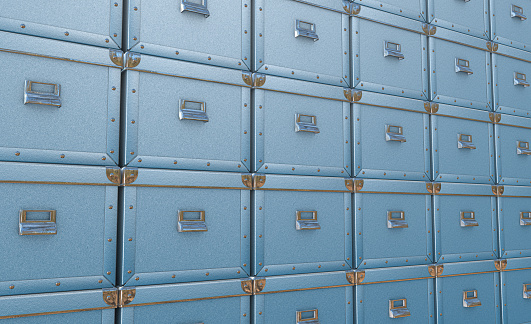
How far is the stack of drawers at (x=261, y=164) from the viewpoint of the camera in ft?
3.88

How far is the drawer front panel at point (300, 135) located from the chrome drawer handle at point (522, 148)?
998 mm

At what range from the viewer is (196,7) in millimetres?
1406

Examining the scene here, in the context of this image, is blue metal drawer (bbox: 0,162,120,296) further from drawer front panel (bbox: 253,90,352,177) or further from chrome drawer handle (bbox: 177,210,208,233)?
drawer front panel (bbox: 253,90,352,177)

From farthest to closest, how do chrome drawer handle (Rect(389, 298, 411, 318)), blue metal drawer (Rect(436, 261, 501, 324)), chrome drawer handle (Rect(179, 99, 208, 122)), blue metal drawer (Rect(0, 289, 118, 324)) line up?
blue metal drawer (Rect(436, 261, 501, 324)) < chrome drawer handle (Rect(389, 298, 411, 318)) < chrome drawer handle (Rect(179, 99, 208, 122)) < blue metal drawer (Rect(0, 289, 118, 324))

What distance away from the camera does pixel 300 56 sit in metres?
1.60

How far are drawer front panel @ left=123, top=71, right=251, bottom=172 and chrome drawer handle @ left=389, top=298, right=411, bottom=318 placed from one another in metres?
0.77

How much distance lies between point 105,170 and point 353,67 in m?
0.97

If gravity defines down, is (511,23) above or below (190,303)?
above

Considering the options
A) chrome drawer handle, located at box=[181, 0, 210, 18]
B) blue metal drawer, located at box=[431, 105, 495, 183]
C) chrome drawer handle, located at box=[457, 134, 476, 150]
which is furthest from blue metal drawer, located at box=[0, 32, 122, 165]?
chrome drawer handle, located at box=[457, 134, 476, 150]

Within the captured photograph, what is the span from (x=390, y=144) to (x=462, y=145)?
400 millimetres

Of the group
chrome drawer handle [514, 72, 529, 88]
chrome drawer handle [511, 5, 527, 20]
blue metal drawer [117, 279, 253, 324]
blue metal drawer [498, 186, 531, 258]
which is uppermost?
chrome drawer handle [511, 5, 527, 20]

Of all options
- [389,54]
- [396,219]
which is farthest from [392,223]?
[389,54]

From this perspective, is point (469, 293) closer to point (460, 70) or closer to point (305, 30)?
point (460, 70)

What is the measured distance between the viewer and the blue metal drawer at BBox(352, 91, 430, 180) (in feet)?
5.60
